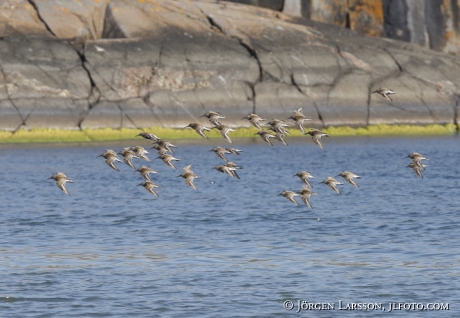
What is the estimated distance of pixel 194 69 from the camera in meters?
56.2

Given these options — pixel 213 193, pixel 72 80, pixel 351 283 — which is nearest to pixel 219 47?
pixel 72 80

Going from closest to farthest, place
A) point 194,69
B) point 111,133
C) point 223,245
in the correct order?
point 223,245, point 111,133, point 194,69

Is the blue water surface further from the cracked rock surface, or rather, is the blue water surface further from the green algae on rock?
the cracked rock surface

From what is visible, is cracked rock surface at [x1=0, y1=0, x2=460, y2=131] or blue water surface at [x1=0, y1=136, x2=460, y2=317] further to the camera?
cracked rock surface at [x1=0, y1=0, x2=460, y2=131]

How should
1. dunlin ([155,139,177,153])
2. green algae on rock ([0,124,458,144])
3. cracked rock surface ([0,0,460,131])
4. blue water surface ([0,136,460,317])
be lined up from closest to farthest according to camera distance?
blue water surface ([0,136,460,317]) < dunlin ([155,139,177,153]) < green algae on rock ([0,124,458,144]) < cracked rock surface ([0,0,460,131])

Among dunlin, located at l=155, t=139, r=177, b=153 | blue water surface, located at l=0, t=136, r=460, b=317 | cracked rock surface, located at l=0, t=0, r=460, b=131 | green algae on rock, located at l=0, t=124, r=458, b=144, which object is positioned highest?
dunlin, located at l=155, t=139, r=177, b=153

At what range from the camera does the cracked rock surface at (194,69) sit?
5409cm

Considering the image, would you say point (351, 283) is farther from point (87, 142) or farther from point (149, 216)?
point (87, 142)

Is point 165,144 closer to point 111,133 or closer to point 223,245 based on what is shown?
point 223,245

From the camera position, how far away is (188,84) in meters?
56.1

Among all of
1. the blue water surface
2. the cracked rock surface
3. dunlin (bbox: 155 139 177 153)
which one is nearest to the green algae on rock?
the cracked rock surface

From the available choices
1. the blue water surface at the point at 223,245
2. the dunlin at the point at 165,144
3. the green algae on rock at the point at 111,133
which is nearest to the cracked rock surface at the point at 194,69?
the green algae on rock at the point at 111,133

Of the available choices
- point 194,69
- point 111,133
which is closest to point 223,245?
point 111,133

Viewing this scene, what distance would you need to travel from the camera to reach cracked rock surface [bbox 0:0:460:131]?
54.1 m
